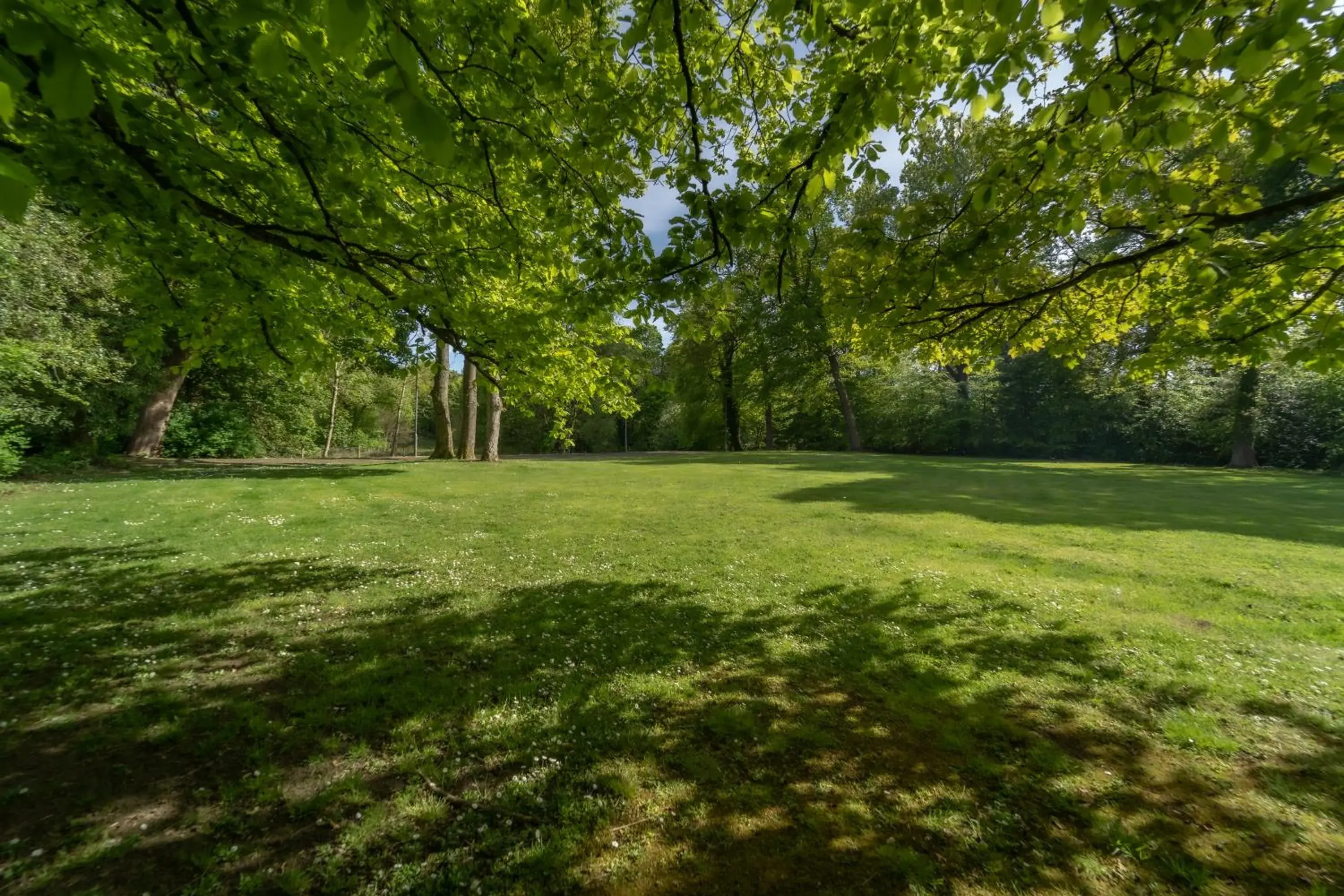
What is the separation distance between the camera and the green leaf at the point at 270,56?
6.43 feet

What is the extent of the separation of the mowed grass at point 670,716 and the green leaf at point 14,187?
3413 mm

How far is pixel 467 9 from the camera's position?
528 centimetres

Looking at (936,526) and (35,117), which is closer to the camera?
(35,117)

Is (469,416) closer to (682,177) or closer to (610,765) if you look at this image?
(682,177)

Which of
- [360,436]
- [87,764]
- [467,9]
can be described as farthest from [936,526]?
[360,436]

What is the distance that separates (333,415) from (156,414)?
15538 millimetres

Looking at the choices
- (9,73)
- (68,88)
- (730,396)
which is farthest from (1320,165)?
(730,396)

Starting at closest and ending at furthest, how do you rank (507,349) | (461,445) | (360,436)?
1. (507,349)
2. (461,445)
3. (360,436)

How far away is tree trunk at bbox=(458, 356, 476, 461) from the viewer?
25.2 metres

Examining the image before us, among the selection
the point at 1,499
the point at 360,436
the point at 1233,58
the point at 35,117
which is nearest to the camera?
the point at 1233,58

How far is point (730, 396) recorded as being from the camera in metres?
43.2

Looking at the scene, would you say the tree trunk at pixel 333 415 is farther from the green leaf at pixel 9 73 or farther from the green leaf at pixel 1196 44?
the green leaf at pixel 1196 44

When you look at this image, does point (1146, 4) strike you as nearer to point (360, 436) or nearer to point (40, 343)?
point (40, 343)

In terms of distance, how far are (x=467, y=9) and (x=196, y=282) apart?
5291 millimetres
